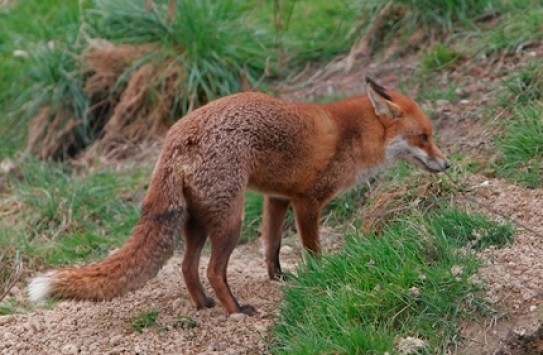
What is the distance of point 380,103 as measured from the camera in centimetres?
654

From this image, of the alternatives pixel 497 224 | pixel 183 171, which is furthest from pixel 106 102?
pixel 497 224

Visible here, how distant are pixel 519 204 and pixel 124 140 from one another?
4.37 m

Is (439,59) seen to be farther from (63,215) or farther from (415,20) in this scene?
(63,215)

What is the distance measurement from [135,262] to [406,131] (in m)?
2.07

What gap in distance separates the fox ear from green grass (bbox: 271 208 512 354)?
0.98 metres

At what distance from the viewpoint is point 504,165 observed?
7.01 m

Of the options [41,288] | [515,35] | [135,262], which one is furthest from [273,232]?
[515,35]

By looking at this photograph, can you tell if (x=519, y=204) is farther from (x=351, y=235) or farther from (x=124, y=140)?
(x=124, y=140)

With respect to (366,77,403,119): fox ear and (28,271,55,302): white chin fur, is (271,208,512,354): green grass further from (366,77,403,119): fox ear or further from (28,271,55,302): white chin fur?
(28,271,55,302): white chin fur

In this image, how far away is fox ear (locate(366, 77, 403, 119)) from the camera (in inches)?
257

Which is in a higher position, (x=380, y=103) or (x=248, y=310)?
(x=380, y=103)

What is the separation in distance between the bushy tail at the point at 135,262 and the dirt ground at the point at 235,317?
0.33m

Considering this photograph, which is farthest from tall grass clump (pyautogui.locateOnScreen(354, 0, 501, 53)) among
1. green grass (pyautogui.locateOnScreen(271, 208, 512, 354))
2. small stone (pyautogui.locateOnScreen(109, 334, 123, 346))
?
small stone (pyautogui.locateOnScreen(109, 334, 123, 346))

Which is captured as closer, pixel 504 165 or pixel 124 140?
pixel 504 165
